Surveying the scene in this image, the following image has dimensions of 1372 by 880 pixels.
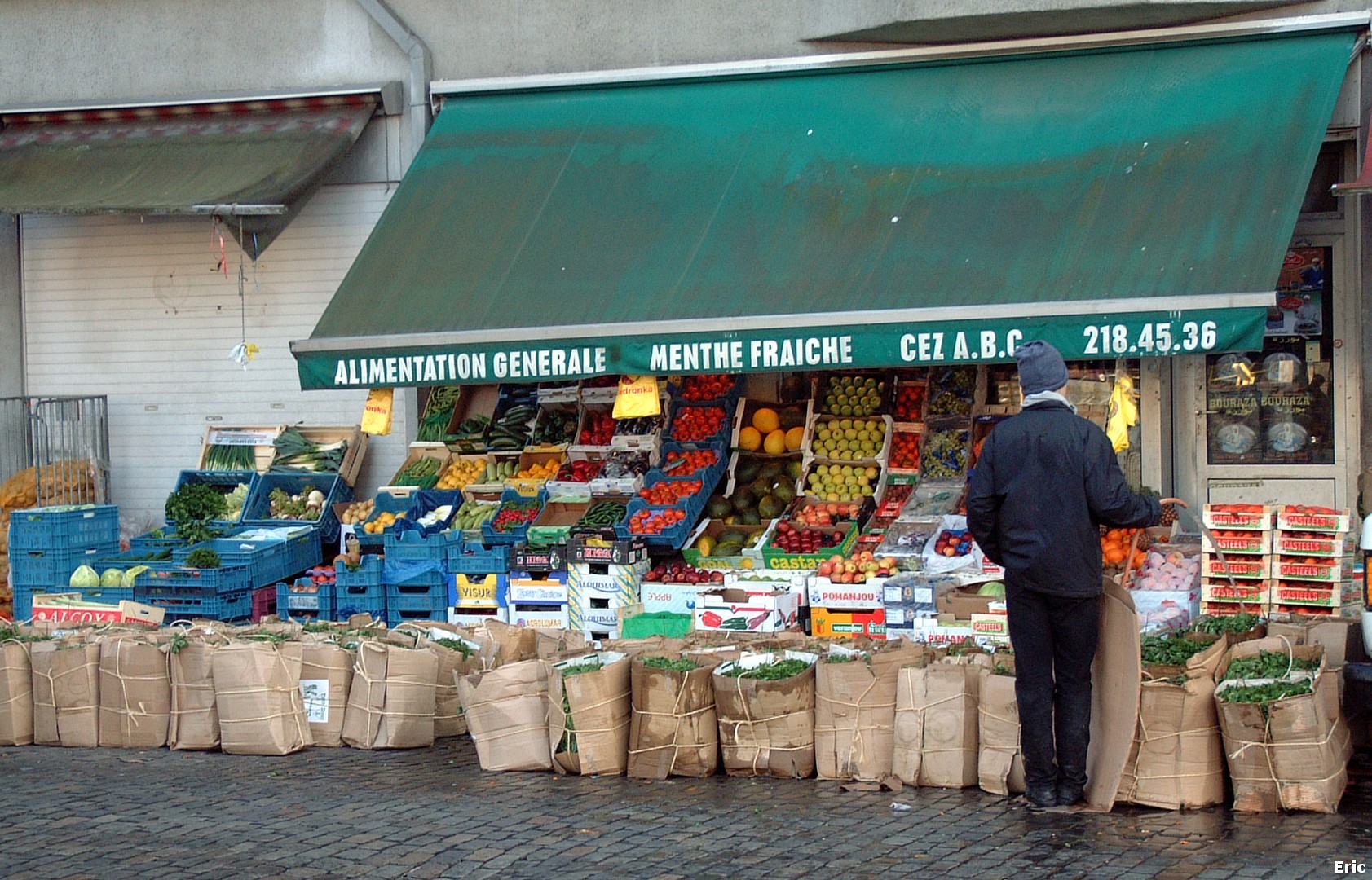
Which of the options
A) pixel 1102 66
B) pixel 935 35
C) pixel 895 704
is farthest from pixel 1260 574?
pixel 935 35

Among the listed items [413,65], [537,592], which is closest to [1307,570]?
[537,592]

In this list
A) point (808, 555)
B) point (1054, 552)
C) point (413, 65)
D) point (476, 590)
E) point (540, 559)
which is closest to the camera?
point (1054, 552)

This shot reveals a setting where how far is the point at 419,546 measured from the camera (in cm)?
1211

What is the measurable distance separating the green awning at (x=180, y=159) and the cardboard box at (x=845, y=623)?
5.58 metres

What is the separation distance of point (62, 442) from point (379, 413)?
15.2 feet

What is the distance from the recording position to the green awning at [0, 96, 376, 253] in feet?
42.0

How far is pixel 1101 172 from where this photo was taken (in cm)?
1086

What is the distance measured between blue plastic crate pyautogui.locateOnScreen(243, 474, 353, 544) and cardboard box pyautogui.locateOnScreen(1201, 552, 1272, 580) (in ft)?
23.9

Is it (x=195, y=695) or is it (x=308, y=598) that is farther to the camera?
(x=308, y=598)

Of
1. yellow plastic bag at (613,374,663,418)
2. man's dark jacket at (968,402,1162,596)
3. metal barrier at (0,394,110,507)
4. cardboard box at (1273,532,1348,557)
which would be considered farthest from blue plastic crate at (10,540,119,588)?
cardboard box at (1273,532,1348,557)

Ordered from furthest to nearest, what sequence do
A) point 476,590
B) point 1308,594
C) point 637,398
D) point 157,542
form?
point 157,542
point 476,590
point 637,398
point 1308,594

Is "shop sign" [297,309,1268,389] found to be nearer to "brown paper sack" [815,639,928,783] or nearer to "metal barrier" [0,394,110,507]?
"brown paper sack" [815,639,928,783]

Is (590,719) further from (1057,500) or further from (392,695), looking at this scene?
(1057,500)

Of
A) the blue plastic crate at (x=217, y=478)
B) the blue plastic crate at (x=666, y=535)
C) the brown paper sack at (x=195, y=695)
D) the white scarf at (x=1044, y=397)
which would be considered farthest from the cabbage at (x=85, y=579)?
the white scarf at (x=1044, y=397)
